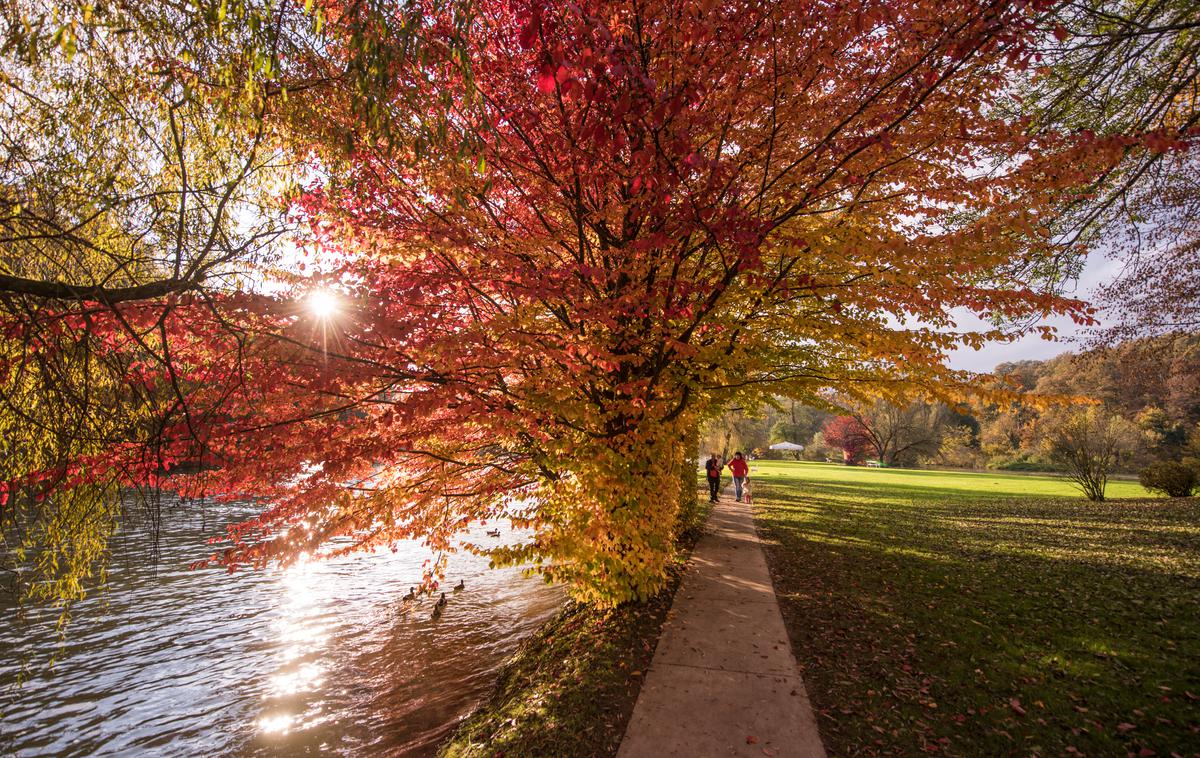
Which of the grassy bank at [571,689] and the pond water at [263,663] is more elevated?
the grassy bank at [571,689]

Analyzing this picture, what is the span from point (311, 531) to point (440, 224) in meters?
3.29

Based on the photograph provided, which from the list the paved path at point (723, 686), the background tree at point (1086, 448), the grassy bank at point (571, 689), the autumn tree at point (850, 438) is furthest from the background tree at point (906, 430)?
the grassy bank at point (571, 689)

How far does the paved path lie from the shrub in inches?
756

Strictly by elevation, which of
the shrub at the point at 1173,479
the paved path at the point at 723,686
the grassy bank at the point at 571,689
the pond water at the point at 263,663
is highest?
the shrub at the point at 1173,479

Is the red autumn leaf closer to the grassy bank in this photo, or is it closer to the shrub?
the grassy bank

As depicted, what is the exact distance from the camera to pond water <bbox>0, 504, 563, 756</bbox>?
17.5ft

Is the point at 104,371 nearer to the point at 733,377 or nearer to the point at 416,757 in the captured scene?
the point at 416,757

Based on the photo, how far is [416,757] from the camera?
4.65 meters

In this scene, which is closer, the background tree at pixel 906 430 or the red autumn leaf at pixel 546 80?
the red autumn leaf at pixel 546 80

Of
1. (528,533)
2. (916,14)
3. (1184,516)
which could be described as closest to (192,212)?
(916,14)

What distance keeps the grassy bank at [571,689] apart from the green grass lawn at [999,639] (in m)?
1.57

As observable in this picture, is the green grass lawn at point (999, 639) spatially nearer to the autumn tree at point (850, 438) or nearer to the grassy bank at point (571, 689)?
the grassy bank at point (571, 689)

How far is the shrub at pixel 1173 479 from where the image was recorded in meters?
16.9

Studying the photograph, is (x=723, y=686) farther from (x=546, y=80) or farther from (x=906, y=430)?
(x=906, y=430)
